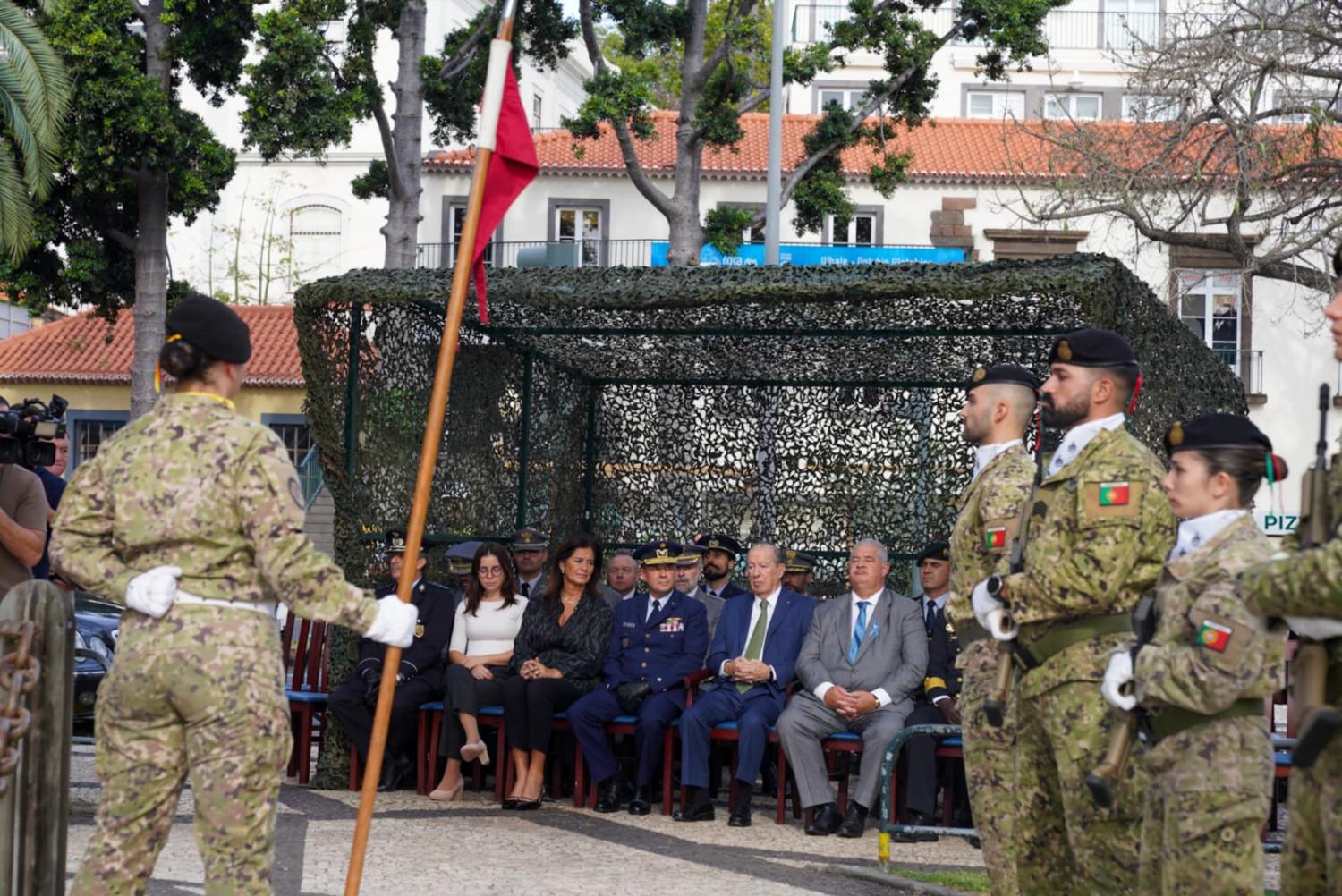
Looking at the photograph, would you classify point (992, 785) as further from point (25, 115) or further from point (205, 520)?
point (25, 115)

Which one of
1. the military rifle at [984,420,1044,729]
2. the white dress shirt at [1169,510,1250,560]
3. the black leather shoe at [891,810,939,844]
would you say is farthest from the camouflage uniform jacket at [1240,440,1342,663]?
the black leather shoe at [891,810,939,844]

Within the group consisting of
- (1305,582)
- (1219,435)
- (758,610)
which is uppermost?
(1219,435)

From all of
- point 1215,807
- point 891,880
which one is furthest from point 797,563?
point 1215,807

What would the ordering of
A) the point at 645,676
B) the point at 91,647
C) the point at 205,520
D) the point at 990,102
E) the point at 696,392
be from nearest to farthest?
the point at 205,520
the point at 645,676
the point at 91,647
the point at 696,392
the point at 990,102

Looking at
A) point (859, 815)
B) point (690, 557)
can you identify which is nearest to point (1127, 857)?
point (859, 815)

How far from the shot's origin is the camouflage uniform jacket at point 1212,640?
4.26m

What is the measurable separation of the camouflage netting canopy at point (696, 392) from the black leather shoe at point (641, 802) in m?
1.87

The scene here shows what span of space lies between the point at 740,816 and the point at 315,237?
1539 inches

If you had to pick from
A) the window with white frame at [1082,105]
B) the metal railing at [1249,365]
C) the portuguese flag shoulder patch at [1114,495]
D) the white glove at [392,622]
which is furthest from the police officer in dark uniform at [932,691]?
the window with white frame at [1082,105]

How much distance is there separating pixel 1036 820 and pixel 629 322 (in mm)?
6076

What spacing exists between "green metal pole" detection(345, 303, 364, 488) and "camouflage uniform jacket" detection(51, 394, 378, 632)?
5290 mm

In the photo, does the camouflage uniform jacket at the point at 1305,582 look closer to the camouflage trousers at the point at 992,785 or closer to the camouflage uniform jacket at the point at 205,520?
the camouflage trousers at the point at 992,785

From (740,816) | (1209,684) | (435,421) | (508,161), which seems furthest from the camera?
(740,816)

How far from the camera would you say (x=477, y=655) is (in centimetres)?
1032
